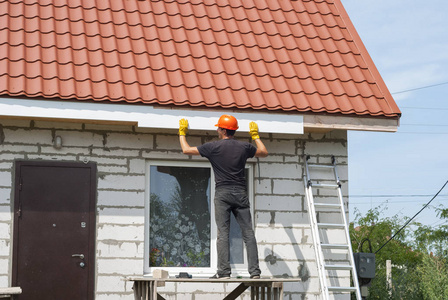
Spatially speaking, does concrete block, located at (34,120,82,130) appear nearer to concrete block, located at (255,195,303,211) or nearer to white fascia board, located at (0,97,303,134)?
white fascia board, located at (0,97,303,134)

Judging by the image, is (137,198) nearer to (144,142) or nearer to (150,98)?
(144,142)

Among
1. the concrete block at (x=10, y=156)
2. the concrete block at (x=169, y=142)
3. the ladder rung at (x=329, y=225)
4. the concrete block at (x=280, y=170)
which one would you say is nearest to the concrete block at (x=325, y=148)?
the concrete block at (x=280, y=170)

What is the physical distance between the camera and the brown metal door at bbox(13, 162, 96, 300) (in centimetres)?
856

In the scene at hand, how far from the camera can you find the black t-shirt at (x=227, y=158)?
7.72m

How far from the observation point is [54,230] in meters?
8.71

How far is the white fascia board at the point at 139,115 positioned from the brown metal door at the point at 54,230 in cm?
82

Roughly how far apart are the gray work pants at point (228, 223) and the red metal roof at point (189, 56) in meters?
1.40

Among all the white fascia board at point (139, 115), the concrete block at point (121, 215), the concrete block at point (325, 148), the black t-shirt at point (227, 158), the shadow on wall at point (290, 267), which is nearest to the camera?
the black t-shirt at point (227, 158)

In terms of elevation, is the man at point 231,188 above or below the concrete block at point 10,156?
below

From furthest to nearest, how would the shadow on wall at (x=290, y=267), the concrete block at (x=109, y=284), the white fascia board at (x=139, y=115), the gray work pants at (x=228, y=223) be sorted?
the shadow on wall at (x=290, y=267), the concrete block at (x=109, y=284), the white fascia board at (x=139, y=115), the gray work pants at (x=228, y=223)

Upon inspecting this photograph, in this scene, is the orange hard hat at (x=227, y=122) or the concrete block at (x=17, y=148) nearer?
the orange hard hat at (x=227, y=122)

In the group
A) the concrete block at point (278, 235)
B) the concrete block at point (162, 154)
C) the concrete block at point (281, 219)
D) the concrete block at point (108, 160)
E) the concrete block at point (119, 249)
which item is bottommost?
the concrete block at point (119, 249)

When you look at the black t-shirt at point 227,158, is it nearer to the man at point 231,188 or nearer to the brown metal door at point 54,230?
the man at point 231,188

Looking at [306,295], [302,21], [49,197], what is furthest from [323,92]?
[49,197]
